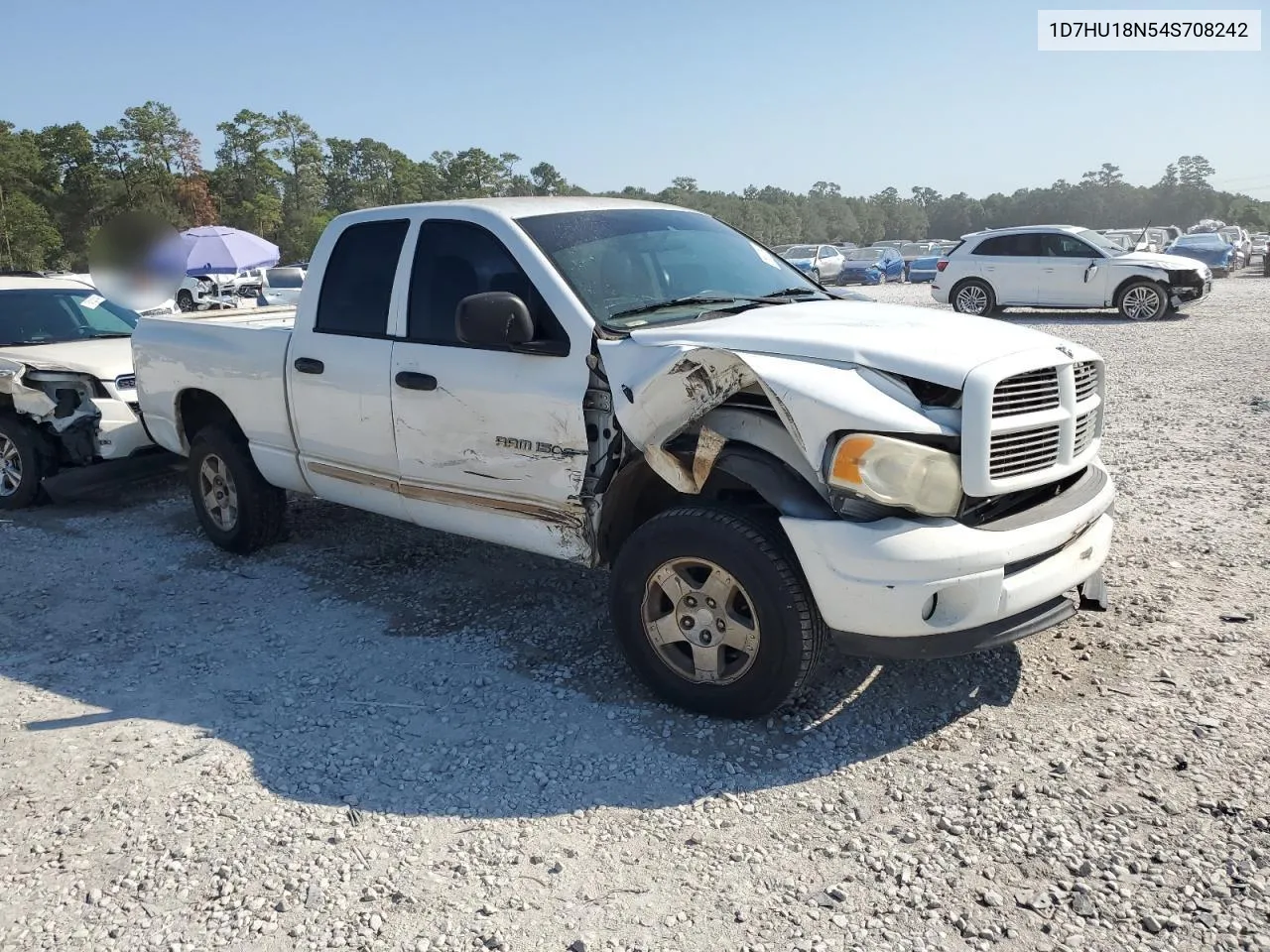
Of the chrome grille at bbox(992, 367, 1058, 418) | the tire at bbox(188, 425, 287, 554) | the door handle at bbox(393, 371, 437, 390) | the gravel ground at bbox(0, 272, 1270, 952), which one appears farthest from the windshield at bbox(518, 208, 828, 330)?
the tire at bbox(188, 425, 287, 554)

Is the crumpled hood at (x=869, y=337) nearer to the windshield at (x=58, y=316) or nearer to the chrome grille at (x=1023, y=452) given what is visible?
the chrome grille at (x=1023, y=452)

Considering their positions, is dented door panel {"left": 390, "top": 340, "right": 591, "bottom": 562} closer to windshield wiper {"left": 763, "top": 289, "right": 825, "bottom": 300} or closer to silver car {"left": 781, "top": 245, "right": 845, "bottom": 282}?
windshield wiper {"left": 763, "top": 289, "right": 825, "bottom": 300}

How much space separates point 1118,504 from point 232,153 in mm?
73075

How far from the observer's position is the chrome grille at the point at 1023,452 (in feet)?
11.2

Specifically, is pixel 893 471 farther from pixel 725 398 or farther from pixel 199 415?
pixel 199 415

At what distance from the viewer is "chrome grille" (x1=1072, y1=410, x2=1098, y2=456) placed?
389cm

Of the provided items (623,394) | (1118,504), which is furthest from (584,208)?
(1118,504)

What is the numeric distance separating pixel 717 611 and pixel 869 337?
117 cm

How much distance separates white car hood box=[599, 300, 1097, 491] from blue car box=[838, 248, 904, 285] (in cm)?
3333

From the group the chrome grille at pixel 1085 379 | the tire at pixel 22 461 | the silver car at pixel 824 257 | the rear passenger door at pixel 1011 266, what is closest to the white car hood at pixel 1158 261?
the rear passenger door at pixel 1011 266

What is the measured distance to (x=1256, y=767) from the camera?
3.27 meters

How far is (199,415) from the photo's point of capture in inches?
254

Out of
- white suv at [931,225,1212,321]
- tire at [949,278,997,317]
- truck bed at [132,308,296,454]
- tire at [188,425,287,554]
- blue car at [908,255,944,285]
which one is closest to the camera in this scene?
truck bed at [132,308,296,454]

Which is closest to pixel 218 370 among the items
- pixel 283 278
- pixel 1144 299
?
pixel 1144 299
